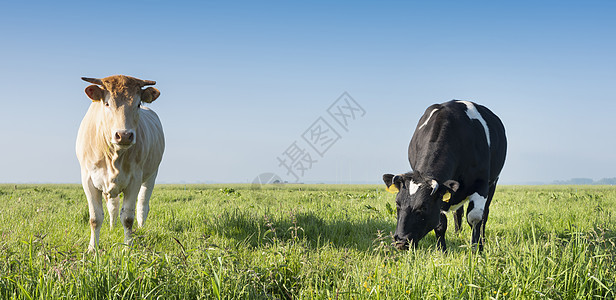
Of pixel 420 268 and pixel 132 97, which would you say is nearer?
pixel 420 268

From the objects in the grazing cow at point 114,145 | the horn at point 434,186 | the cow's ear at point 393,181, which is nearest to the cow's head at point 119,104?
the grazing cow at point 114,145

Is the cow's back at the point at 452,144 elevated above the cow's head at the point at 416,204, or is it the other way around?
the cow's back at the point at 452,144

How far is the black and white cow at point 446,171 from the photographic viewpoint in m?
5.22

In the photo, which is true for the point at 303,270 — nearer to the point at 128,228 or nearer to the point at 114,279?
the point at 114,279

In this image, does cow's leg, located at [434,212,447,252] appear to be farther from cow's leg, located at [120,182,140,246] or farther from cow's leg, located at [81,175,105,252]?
cow's leg, located at [81,175,105,252]

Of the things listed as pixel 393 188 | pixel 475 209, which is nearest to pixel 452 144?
pixel 475 209

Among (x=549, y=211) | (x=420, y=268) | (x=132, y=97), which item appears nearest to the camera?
(x=420, y=268)

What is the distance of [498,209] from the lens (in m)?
9.90

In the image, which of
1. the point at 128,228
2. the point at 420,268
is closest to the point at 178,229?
the point at 128,228

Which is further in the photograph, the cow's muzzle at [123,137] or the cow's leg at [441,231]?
the cow's leg at [441,231]

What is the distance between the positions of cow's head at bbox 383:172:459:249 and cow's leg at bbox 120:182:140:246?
3920 millimetres

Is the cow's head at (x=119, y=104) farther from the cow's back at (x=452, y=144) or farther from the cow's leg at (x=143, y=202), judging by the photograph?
the cow's back at (x=452, y=144)

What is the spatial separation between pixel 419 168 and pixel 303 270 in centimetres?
276

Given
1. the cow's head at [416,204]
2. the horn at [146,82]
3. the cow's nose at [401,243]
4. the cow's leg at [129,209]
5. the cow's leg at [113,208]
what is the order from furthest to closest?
the cow's leg at [113,208] < the cow's leg at [129,209] < the horn at [146,82] < the cow's head at [416,204] < the cow's nose at [401,243]
